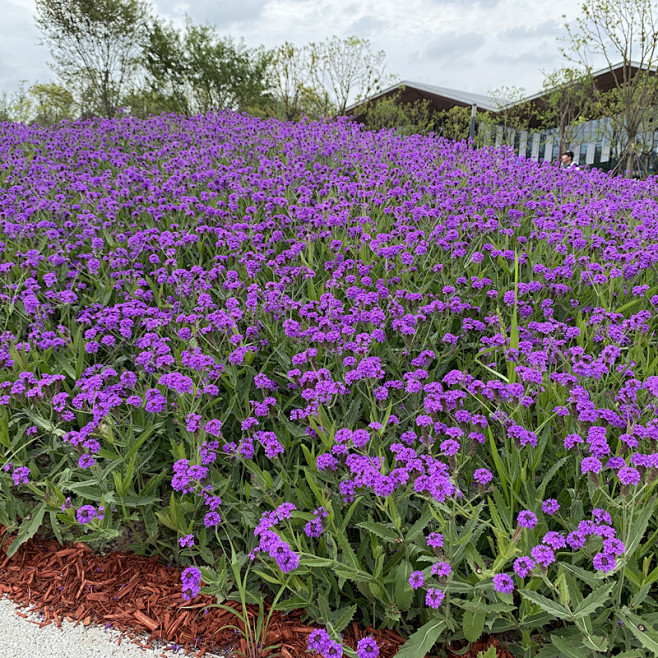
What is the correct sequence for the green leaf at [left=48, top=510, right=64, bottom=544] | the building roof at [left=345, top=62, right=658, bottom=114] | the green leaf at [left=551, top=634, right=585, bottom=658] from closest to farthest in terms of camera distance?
the green leaf at [left=551, top=634, right=585, bottom=658]
the green leaf at [left=48, top=510, right=64, bottom=544]
the building roof at [left=345, top=62, right=658, bottom=114]

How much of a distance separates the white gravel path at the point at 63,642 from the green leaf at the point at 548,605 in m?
1.48

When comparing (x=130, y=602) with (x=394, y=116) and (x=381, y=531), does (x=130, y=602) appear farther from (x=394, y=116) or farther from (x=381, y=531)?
(x=394, y=116)

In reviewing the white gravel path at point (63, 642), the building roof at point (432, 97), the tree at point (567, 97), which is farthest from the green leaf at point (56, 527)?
the building roof at point (432, 97)

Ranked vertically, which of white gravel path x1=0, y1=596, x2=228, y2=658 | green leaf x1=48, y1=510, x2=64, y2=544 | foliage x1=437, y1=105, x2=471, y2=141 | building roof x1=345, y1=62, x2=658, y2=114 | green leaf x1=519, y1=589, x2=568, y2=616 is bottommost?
white gravel path x1=0, y1=596, x2=228, y2=658

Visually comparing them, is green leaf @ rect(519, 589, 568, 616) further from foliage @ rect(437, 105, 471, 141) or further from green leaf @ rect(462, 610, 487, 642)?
foliage @ rect(437, 105, 471, 141)

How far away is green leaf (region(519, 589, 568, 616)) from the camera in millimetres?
1854

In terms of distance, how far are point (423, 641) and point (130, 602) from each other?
156 cm

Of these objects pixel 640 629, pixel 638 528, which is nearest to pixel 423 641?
pixel 640 629

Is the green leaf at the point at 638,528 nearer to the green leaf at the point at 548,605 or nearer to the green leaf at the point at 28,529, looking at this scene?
the green leaf at the point at 548,605

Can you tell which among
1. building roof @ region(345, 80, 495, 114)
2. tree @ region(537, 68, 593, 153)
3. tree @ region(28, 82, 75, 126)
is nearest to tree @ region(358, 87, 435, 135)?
building roof @ region(345, 80, 495, 114)

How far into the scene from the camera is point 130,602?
2705mm

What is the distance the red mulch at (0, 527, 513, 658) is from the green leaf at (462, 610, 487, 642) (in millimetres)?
290

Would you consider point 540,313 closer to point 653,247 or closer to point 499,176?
point 653,247

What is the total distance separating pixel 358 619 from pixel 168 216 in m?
4.15
